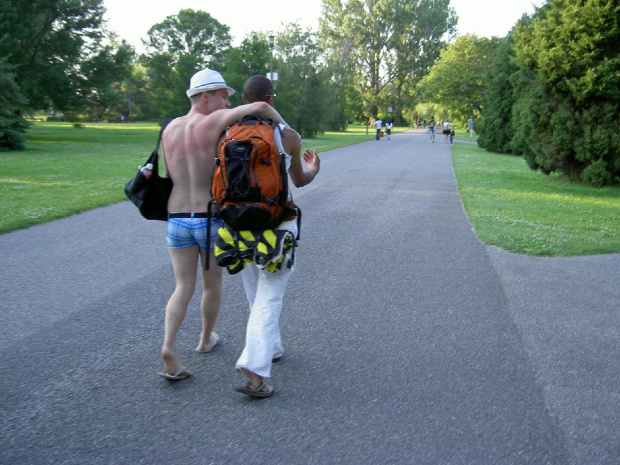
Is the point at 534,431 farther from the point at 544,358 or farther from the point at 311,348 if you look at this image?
the point at 311,348

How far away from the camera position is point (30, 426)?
3.13 meters

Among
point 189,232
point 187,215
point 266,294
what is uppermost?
point 187,215

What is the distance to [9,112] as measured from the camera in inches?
995

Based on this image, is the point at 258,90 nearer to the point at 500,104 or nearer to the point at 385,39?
the point at 500,104

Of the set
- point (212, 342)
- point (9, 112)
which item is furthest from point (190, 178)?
point (9, 112)

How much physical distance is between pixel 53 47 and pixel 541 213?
33880 millimetres

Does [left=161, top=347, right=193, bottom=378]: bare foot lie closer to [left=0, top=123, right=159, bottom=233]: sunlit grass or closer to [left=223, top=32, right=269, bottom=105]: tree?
[left=0, top=123, right=159, bottom=233]: sunlit grass

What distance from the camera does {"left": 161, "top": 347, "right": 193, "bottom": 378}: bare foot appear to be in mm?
3648

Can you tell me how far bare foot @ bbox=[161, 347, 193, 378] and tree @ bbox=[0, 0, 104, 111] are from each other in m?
33.7

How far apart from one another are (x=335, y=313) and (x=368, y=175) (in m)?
13.0

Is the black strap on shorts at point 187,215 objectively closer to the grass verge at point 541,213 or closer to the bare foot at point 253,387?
the bare foot at point 253,387

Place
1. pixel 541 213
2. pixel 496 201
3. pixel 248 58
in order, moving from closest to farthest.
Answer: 1. pixel 541 213
2. pixel 496 201
3. pixel 248 58

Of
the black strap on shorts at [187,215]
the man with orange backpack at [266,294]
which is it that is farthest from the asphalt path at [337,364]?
the black strap on shorts at [187,215]

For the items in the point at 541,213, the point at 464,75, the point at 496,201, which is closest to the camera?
the point at 541,213
